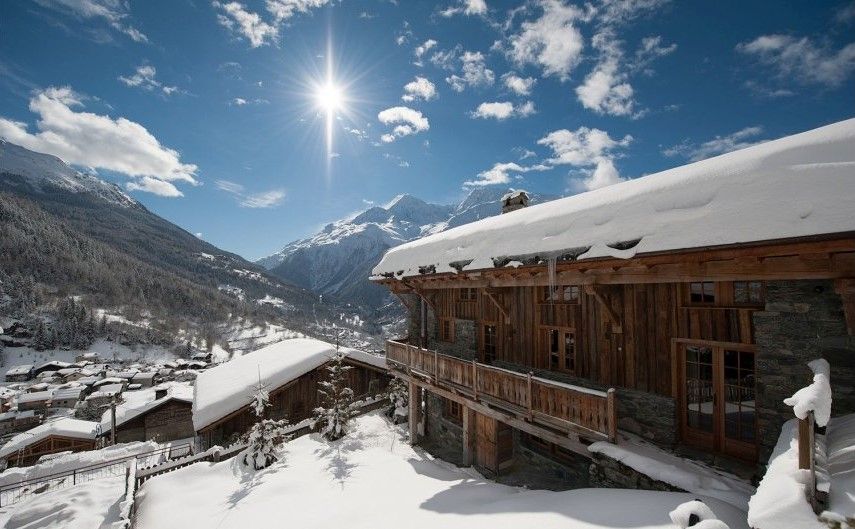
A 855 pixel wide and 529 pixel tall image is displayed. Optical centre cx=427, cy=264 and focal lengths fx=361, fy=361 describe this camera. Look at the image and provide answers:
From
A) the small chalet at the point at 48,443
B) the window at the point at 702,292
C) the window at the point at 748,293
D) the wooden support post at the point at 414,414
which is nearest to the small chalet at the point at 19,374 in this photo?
the small chalet at the point at 48,443

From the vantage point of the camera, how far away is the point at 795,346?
17.8 feet

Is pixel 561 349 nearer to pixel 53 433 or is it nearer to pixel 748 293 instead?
pixel 748 293

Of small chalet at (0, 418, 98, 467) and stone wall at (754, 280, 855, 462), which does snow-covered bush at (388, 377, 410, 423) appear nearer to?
stone wall at (754, 280, 855, 462)

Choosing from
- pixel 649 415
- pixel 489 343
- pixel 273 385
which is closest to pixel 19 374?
pixel 273 385

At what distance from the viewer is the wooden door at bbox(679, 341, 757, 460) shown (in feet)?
20.5

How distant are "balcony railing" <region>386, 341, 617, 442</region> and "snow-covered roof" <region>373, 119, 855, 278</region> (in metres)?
2.69

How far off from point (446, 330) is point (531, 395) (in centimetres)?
642

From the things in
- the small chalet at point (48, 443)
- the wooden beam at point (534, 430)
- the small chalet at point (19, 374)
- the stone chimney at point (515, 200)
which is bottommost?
the small chalet at point (19, 374)

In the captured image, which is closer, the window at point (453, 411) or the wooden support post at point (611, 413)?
the wooden support post at point (611, 413)

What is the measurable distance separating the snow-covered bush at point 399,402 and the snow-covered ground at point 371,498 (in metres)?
1.57

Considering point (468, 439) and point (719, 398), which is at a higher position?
point (719, 398)

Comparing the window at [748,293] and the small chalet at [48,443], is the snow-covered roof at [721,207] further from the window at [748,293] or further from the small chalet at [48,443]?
the small chalet at [48,443]

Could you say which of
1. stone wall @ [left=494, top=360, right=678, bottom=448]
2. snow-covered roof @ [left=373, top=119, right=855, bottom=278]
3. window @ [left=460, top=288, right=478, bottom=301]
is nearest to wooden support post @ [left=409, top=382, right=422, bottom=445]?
window @ [left=460, top=288, right=478, bottom=301]

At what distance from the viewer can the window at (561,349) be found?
8.98m
